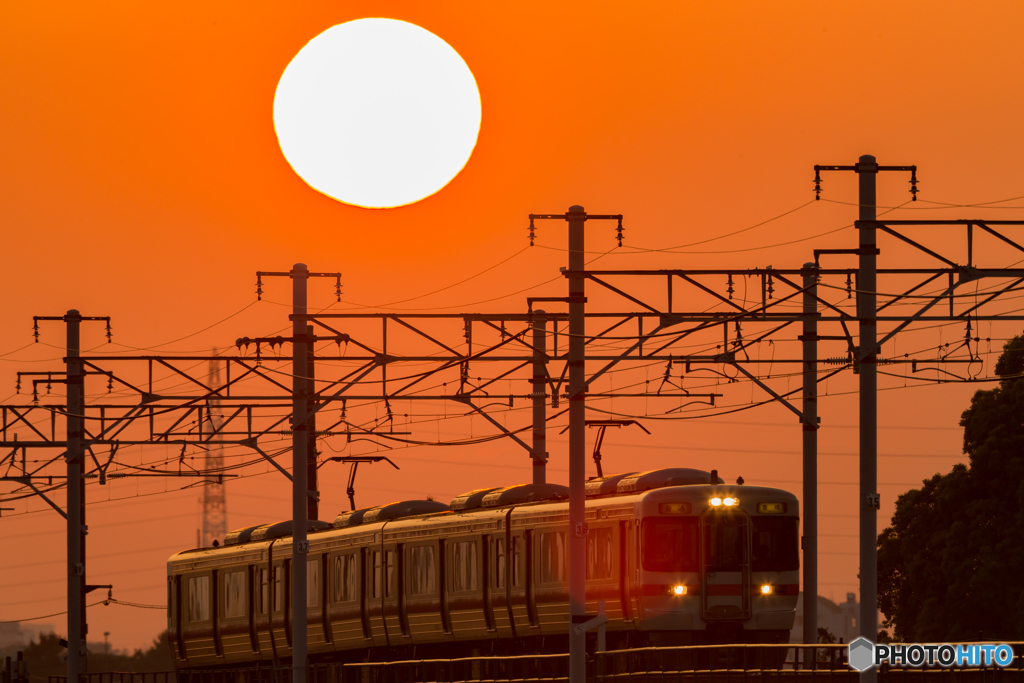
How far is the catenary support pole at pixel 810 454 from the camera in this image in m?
32.3

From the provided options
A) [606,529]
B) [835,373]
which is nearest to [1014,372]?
[835,373]

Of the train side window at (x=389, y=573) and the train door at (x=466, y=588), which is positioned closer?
the train door at (x=466, y=588)

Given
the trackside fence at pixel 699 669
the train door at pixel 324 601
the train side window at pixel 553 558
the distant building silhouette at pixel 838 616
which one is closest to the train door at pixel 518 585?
the train side window at pixel 553 558

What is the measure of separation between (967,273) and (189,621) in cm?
2749

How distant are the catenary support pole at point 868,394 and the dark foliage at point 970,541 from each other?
54.8ft

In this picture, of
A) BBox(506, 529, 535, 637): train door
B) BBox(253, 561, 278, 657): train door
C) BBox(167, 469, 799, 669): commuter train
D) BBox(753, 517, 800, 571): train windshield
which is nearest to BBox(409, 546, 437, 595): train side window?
BBox(167, 469, 799, 669): commuter train

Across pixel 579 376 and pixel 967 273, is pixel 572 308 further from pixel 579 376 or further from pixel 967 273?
pixel 967 273

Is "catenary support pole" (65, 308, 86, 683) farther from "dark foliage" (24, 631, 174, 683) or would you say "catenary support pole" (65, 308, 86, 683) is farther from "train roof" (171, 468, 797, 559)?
"dark foliage" (24, 631, 174, 683)

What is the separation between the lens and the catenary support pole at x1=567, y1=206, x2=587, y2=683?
95.2 feet

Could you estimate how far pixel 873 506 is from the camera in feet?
90.8

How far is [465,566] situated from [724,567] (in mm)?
6720

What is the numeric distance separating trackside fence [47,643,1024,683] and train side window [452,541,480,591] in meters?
2.46

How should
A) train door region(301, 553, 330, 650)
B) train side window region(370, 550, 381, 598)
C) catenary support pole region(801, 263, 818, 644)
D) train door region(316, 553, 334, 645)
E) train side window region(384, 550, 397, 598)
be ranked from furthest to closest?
1. train door region(301, 553, 330, 650)
2. train door region(316, 553, 334, 645)
3. train side window region(370, 550, 381, 598)
4. train side window region(384, 550, 397, 598)
5. catenary support pole region(801, 263, 818, 644)

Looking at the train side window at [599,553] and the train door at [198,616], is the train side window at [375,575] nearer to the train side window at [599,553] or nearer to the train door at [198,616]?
the train side window at [599,553]
